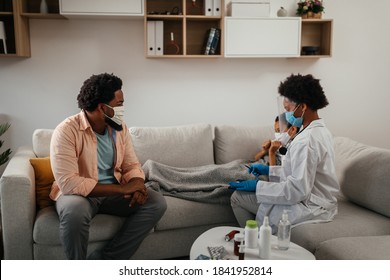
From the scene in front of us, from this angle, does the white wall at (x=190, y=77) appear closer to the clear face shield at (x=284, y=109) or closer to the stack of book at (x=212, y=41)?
the stack of book at (x=212, y=41)

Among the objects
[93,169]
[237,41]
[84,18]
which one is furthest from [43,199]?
[237,41]

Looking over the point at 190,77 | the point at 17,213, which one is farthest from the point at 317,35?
the point at 17,213

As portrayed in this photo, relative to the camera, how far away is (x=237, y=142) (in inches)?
113

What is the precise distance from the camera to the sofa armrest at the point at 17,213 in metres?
1.99

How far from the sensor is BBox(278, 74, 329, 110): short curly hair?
2084 mm

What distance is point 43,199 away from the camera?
220 centimetres

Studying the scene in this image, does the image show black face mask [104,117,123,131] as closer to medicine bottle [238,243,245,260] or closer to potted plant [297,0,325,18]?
medicine bottle [238,243,245,260]

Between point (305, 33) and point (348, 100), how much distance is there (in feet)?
2.35

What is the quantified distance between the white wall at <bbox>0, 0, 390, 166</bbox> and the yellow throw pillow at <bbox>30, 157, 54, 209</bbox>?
996mm

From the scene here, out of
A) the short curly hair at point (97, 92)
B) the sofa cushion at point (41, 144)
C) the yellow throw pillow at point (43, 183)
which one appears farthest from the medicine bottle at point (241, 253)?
the sofa cushion at point (41, 144)

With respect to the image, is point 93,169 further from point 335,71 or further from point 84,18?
point 335,71

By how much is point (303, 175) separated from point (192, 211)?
0.72m

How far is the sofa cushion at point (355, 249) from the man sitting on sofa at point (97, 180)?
0.87m

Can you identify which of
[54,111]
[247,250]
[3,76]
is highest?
[3,76]
